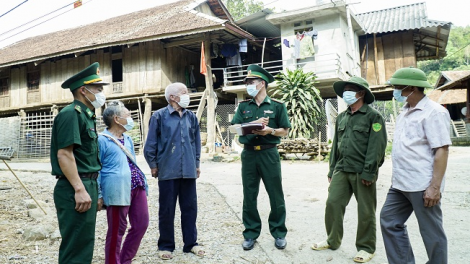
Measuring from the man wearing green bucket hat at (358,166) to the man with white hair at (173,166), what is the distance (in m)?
1.36

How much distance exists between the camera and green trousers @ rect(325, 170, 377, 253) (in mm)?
3250

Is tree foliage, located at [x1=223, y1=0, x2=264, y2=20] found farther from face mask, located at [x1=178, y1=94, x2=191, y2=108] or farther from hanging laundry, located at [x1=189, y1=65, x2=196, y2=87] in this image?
face mask, located at [x1=178, y1=94, x2=191, y2=108]

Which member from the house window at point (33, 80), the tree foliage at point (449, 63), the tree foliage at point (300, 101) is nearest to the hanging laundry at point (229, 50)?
the tree foliage at point (300, 101)

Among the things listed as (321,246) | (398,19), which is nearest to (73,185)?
(321,246)

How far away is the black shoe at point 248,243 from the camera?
11.4ft

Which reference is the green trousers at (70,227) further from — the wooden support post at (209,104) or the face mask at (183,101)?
the wooden support post at (209,104)

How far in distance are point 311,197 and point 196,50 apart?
1247 cm

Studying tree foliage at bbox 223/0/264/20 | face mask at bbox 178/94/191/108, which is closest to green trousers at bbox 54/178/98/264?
face mask at bbox 178/94/191/108

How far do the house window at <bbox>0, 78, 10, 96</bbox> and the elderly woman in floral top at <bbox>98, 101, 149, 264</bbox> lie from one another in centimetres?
1908

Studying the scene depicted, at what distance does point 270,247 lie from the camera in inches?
140

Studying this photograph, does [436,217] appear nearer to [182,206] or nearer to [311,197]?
[182,206]

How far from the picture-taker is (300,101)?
40.9 feet

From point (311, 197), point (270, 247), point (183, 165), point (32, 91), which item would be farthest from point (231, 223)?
point (32, 91)

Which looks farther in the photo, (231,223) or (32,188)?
(32,188)
